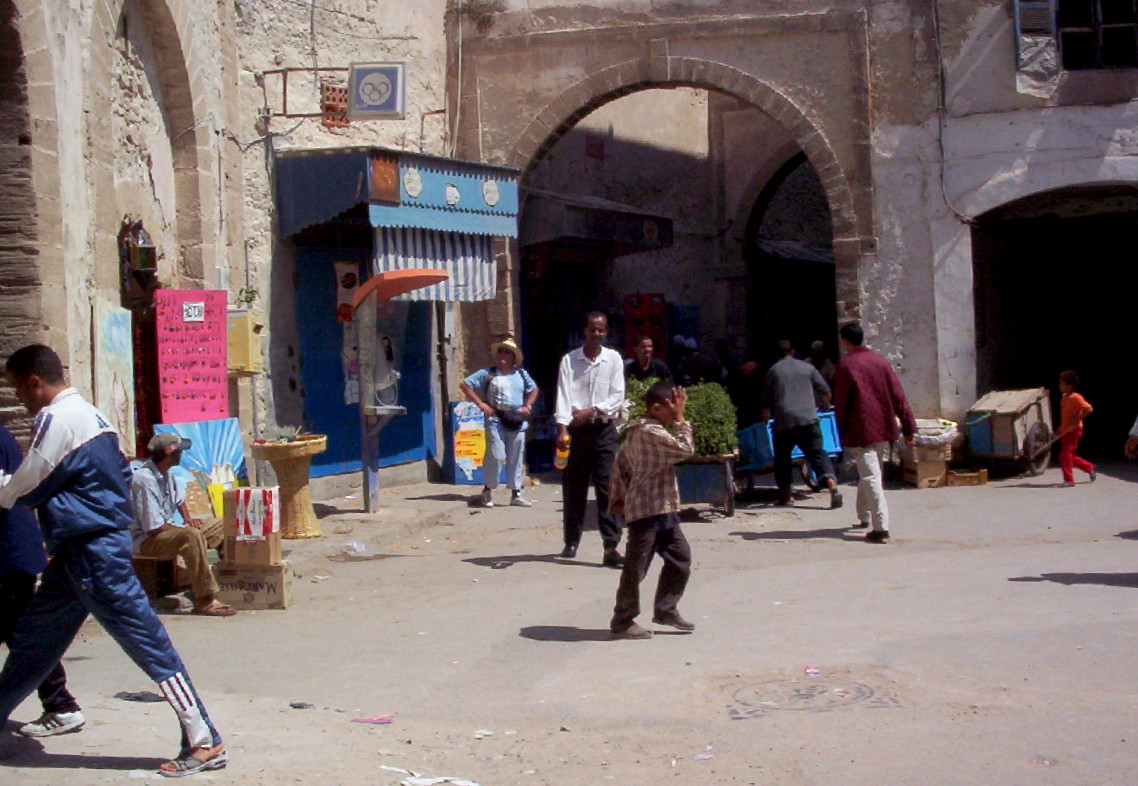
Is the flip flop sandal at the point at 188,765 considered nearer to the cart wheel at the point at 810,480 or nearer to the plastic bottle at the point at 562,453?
the plastic bottle at the point at 562,453

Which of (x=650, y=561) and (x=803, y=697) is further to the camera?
(x=650, y=561)

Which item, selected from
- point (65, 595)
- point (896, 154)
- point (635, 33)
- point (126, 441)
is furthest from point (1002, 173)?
point (65, 595)

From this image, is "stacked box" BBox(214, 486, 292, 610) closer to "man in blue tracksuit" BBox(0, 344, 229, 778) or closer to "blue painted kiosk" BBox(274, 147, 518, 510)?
"man in blue tracksuit" BBox(0, 344, 229, 778)

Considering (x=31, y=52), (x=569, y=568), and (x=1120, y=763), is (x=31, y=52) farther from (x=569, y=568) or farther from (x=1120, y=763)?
(x=1120, y=763)

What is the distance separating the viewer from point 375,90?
1289 cm

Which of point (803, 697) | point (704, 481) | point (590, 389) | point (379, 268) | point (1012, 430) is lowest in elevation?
point (803, 697)

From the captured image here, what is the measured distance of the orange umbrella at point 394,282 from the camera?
11.6 meters

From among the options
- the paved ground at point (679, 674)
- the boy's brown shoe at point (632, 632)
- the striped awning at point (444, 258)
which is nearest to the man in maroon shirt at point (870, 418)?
the paved ground at point (679, 674)

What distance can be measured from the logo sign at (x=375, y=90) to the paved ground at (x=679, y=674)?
15.3ft

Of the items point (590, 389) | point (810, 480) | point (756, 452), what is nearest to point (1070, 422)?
point (810, 480)

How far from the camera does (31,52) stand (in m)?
8.41

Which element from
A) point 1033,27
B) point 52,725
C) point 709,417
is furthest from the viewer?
point 1033,27

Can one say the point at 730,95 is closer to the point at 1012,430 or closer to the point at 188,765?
the point at 1012,430

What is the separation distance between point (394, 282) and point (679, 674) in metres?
6.20
